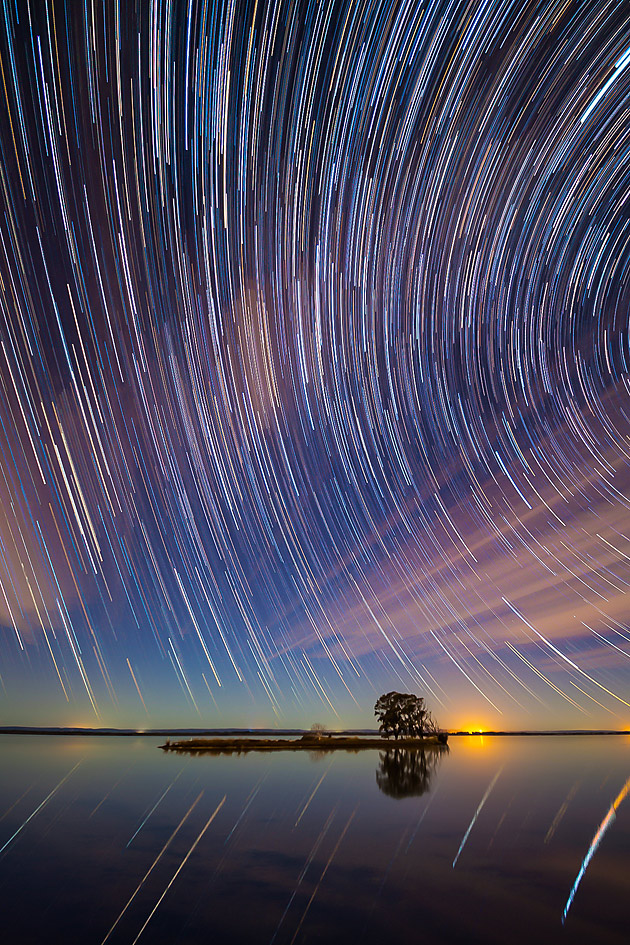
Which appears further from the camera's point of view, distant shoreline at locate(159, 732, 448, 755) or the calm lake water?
distant shoreline at locate(159, 732, 448, 755)

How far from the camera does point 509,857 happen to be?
14000mm

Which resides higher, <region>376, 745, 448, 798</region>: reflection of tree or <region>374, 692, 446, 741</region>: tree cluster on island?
<region>374, 692, 446, 741</region>: tree cluster on island

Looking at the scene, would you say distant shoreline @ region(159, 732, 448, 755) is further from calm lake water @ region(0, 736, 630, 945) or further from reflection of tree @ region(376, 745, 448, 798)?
calm lake water @ region(0, 736, 630, 945)

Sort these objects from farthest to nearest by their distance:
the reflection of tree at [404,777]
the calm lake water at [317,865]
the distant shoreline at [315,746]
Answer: the distant shoreline at [315,746], the reflection of tree at [404,777], the calm lake water at [317,865]

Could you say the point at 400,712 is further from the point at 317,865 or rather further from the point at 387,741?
the point at 317,865

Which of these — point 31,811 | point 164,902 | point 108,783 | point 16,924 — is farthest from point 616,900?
point 108,783

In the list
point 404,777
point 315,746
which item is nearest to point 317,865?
point 404,777

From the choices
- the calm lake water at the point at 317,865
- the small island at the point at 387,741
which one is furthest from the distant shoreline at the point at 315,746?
the calm lake water at the point at 317,865

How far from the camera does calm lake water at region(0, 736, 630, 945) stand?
9734 millimetres

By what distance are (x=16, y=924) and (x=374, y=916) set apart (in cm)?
674

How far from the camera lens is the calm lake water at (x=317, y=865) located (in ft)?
31.9

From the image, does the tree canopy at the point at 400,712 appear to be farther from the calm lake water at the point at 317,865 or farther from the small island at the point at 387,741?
the calm lake water at the point at 317,865

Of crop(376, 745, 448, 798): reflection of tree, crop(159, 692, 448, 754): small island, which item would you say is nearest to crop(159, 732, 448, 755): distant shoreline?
crop(159, 692, 448, 754): small island

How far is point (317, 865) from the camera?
1354cm
